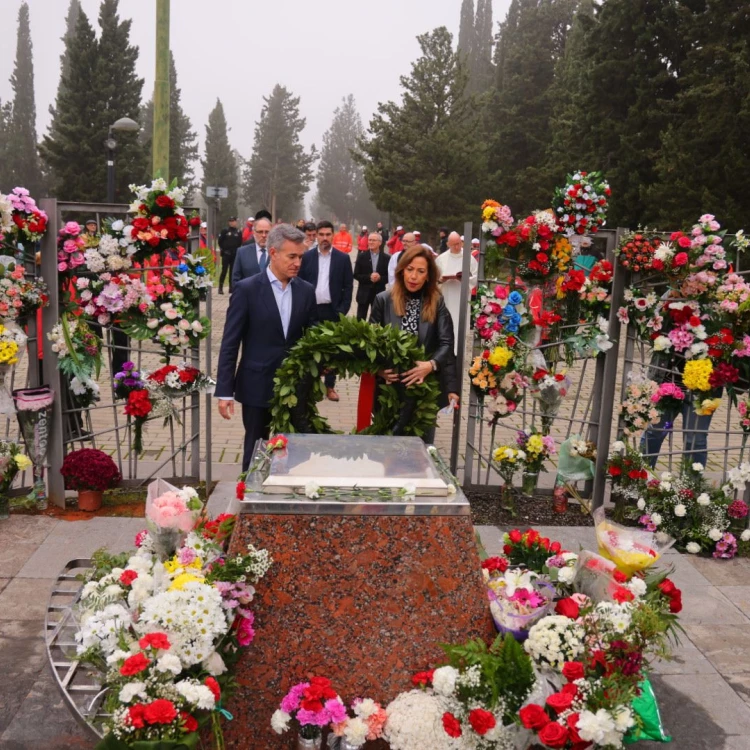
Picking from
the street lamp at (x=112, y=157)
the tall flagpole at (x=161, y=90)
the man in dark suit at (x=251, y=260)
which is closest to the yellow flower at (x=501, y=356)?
the man in dark suit at (x=251, y=260)

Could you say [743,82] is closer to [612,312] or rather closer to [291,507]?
[612,312]

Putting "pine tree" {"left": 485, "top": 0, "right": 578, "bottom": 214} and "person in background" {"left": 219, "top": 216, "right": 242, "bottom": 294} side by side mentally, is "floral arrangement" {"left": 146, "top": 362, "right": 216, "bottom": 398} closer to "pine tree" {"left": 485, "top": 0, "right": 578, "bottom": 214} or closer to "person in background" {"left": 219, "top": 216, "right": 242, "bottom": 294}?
"person in background" {"left": 219, "top": 216, "right": 242, "bottom": 294}

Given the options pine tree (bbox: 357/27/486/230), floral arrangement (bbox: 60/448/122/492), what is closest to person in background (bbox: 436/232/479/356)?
floral arrangement (bbox: 60/448/122/492)

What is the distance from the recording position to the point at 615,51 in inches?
939

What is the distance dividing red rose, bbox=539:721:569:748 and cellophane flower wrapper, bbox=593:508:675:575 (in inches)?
37.8

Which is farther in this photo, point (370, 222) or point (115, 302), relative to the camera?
point (370, 222)

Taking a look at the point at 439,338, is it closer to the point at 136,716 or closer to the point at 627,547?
the point at 627,547

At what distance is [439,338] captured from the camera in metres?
5.30

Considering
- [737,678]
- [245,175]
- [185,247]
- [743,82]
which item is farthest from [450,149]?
[245,175]

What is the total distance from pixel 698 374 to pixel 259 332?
2.95 m

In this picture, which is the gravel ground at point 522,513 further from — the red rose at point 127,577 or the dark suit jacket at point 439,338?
the red rose at point 127,577

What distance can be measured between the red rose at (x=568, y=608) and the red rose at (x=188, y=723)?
1.39 metres

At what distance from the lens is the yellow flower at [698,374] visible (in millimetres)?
5516

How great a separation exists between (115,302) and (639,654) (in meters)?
4.23
